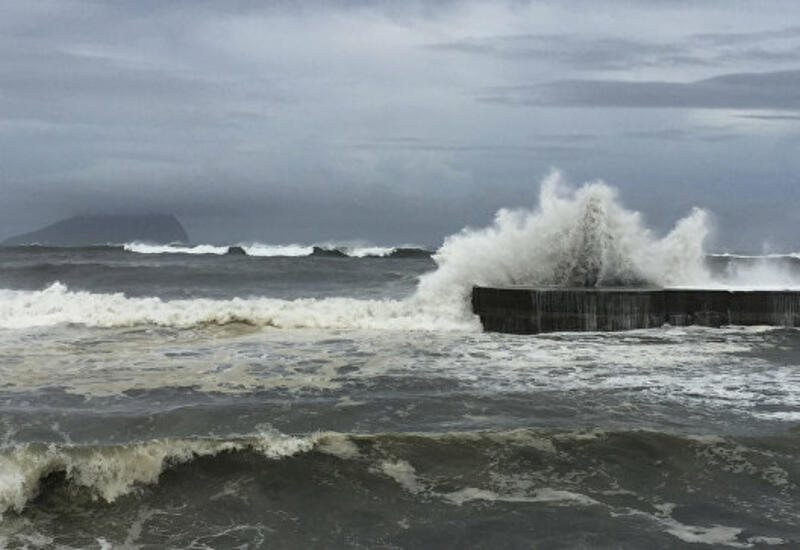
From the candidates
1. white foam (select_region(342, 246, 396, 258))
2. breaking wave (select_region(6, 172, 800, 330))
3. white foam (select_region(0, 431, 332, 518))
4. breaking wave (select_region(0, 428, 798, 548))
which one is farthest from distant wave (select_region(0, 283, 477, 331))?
white foam (select_region(342, 246, 396, 258))

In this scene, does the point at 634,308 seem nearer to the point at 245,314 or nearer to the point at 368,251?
the point at 245,314

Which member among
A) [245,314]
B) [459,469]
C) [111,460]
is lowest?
[459,469]

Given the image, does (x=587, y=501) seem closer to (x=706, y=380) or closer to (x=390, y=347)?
(x=706, y=380)

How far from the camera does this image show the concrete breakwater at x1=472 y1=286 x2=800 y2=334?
11680 millimetres

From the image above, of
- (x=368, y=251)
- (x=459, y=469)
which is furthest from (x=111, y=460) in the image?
(x=368, y=251)

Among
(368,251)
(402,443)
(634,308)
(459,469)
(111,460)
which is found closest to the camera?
(111,460)

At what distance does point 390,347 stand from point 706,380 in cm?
380

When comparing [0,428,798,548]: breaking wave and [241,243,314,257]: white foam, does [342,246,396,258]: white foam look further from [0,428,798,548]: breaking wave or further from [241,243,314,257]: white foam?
[0,428,798,548]: breaking wave

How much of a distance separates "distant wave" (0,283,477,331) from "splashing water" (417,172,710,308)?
0.76m

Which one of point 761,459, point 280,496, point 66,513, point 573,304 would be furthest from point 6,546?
point 573,304

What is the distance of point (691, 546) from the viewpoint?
14.6 ft

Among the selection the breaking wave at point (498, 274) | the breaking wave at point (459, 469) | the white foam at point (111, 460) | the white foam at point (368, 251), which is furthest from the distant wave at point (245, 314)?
the white foam at point (368, 251)

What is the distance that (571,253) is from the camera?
14086mm

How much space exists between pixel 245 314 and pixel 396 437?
7383 millimetres
